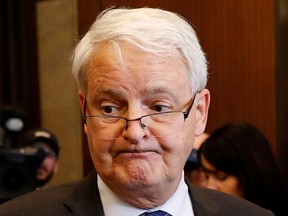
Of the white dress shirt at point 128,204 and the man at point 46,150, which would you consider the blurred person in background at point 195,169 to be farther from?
the white dress shirt at point 128,204

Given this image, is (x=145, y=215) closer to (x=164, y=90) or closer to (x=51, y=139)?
(x=164, y=90)

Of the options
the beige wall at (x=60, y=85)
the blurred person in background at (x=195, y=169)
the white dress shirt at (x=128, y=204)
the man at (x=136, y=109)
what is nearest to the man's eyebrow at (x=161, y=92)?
the man at (x=136, y=109)

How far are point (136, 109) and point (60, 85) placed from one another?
10.3 ft

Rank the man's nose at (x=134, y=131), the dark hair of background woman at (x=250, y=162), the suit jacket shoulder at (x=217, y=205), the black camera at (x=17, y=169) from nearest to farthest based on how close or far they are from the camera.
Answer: the man's nose at (x=134, y=131)
the suit jacket shoulder at (x=217, y=205)
the black camera at (x=17, y=169)
the dark hair of background woman at (x=250, y=162)

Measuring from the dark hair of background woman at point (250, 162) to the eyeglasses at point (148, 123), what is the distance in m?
1.17

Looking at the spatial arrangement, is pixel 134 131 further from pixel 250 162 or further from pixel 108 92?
pixel 250 162

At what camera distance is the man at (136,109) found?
1.51 metres

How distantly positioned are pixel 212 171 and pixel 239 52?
1005mm

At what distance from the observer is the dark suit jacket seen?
64.6 inches

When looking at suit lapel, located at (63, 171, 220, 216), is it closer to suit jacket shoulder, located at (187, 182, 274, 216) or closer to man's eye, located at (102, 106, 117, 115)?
suit jacket shoulder, located at (187, 182, 274, 216)

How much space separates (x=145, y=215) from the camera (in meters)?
1.59

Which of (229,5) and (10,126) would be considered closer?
(10,126)

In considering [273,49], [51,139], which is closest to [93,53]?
[51,139]

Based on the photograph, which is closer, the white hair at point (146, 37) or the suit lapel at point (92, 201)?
the white hair at point (146, 37)
